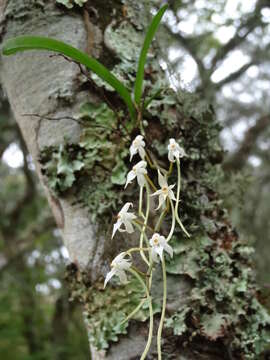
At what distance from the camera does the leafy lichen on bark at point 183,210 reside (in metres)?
0.92

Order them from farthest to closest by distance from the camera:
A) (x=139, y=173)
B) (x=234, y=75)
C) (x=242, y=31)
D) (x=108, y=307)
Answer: (x=234, y=75) → (x=242, y=31) → (x=108, y=307) → (x=139, y=173)

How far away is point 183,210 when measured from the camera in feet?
3.34

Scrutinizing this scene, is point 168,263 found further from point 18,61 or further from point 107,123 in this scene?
point 18,61

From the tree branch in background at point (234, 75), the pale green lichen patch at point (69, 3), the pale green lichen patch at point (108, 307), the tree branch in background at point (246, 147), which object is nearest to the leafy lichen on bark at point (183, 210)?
the pale green lichen patch at point (108, 307)

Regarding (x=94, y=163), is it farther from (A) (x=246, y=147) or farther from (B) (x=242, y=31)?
(A) (x=246, y=147)

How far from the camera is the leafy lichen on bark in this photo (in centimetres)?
92

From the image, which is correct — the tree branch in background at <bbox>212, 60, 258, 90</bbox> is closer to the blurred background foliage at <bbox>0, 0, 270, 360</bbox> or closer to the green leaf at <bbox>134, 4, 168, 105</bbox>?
the blurred background foliage at <bbox>0, 0, 270, 360</bbox>

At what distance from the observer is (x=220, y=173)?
117cm

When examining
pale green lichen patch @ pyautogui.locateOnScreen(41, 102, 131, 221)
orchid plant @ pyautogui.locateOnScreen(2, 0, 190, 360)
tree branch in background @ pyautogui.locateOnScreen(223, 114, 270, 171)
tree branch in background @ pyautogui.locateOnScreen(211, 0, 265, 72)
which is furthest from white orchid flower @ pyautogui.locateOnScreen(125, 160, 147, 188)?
tree branch in background @ pyautogui.locateOnScreen(223, 114, 270, 171)

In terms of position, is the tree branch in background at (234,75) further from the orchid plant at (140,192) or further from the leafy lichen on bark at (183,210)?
the orchid plant at (140,192)

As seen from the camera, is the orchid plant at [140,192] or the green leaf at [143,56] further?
the green leaf at [143,56]

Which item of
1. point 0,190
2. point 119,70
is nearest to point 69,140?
point 119,70

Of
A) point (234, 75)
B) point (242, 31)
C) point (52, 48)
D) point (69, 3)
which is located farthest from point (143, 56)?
point (234, 75)

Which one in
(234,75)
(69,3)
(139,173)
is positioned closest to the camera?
(139,173)
